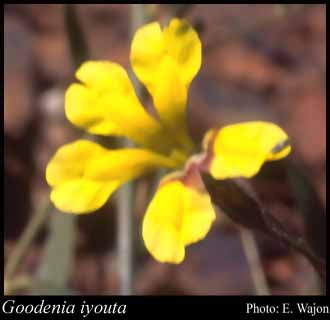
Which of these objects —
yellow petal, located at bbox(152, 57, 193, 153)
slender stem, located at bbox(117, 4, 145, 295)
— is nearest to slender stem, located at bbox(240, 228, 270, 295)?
slender stem, located at bbox(117, 4, 145, 295)

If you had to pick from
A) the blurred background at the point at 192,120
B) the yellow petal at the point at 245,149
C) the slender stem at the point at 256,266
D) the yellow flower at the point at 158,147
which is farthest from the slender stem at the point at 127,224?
the yellow petal at the point at 245,149

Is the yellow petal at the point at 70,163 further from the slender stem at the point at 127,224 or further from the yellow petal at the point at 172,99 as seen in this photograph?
the slender stem at the point at 127,224

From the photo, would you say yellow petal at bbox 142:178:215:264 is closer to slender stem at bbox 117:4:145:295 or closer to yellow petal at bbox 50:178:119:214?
yellow petal at bbox 50:178:119:214

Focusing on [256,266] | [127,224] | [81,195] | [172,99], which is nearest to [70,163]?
[81,195]

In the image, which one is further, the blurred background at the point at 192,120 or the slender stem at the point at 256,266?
the blurred background at the point at 192,120

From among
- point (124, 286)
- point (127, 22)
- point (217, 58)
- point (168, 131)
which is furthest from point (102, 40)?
point (168, 131)
